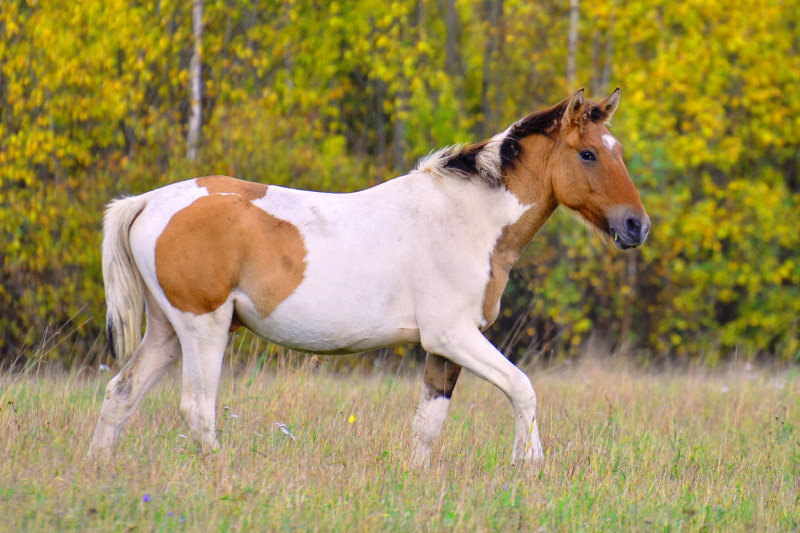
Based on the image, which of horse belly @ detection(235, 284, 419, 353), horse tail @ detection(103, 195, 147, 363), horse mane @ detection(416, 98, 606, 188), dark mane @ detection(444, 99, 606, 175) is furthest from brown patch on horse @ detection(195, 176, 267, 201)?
dark mane @ detection(444, 99, 606, 175)

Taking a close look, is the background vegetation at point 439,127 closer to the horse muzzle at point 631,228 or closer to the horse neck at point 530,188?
the horse neck at point 530,188

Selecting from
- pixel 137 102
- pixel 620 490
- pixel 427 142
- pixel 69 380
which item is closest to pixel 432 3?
pixel 427 142

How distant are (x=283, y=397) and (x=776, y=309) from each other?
13.2 meters

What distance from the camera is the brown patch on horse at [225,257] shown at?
507 centimetres

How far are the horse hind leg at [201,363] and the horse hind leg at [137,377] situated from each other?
27cm

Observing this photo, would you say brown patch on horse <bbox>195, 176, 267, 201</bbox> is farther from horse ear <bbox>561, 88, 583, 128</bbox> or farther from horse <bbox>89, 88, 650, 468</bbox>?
horse ear <bbox>561, 88, 583, 128</bbox>

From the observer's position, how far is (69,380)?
22.2 feet

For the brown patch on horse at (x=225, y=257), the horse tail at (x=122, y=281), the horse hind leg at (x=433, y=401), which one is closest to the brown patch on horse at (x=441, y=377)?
the horse hind leg at (x=433, y=401)

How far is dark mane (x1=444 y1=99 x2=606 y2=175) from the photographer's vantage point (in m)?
5.50

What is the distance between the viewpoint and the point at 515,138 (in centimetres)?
558

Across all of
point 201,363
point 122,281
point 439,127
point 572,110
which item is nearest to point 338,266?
point 201,363

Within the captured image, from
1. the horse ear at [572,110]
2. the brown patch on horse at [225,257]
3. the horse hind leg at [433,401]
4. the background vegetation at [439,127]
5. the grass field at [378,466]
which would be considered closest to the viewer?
the grass field at [378,466]

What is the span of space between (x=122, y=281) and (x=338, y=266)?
1172 millimetres

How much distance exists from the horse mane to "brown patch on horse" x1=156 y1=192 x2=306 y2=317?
0.97 m
